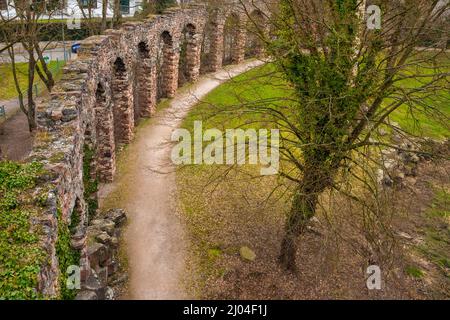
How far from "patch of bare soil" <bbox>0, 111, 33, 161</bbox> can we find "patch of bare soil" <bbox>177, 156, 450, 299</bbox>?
9.23 meters

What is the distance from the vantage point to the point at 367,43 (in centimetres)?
1120

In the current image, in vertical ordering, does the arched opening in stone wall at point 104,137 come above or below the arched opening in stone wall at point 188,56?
below

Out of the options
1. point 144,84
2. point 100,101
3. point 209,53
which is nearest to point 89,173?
point 100,101

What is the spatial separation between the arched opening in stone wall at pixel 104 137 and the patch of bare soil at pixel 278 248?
284 cm

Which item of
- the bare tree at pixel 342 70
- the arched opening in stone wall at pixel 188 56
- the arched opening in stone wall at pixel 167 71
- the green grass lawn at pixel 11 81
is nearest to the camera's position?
the bare tree at pixel 342 70

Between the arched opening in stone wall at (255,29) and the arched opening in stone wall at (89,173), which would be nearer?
the arched opening in stone wall at (255,29)

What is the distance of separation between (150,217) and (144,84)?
959 centimetres

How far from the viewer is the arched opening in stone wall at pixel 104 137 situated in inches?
675

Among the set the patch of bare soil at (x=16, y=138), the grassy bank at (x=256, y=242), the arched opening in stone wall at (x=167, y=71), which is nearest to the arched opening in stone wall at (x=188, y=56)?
the arched opening in stone wall at (x=167, y=71)

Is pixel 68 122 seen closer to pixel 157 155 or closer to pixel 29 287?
pixel 29 287

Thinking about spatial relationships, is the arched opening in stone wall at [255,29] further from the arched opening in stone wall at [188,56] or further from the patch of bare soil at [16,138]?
the patch of bare soil at [16,138]

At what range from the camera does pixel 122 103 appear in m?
20.1

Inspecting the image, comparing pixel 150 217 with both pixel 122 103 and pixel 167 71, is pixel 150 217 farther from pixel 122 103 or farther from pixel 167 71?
pixel 167 71

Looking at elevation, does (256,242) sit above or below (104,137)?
below
